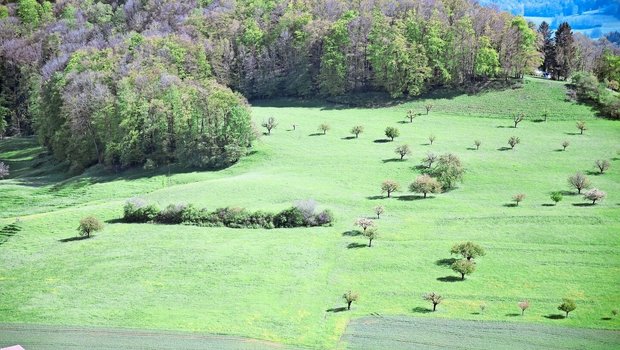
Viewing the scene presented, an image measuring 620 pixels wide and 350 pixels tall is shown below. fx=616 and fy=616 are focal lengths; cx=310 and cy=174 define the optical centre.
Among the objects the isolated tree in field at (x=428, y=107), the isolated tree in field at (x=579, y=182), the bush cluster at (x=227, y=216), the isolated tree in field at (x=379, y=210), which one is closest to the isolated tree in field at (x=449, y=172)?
the isolated tree in field at (x=379, y=210)

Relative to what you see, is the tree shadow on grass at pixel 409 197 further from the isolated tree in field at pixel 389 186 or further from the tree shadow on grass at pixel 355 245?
the tree shadow on grass at pixel 355 245

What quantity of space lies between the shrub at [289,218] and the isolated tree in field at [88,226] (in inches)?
839

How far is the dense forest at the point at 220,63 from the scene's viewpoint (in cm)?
10712

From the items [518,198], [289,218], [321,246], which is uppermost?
[518,198]

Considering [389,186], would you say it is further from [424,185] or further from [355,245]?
[355,245]

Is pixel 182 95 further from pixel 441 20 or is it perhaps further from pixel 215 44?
pixel 441 20

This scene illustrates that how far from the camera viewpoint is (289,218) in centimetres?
7531

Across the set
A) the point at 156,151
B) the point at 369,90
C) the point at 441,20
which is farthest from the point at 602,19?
the point at 156,151

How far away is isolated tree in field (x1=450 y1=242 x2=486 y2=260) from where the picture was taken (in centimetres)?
6172

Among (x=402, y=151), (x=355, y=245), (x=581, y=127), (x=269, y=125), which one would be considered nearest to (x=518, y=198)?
(x=402, y=151)

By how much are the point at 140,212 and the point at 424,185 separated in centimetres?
3725

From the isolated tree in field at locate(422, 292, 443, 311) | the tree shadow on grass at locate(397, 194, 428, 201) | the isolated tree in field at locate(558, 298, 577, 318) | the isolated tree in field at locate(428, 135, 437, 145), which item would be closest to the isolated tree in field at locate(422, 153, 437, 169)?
the tree shadow on grass at locate(397, 194, 428, 201)

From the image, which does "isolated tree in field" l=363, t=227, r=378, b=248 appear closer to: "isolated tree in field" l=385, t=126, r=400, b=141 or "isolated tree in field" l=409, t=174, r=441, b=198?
"isolated tree in field" l=409, t=174, r=441, b=198

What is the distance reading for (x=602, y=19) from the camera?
138500mm
